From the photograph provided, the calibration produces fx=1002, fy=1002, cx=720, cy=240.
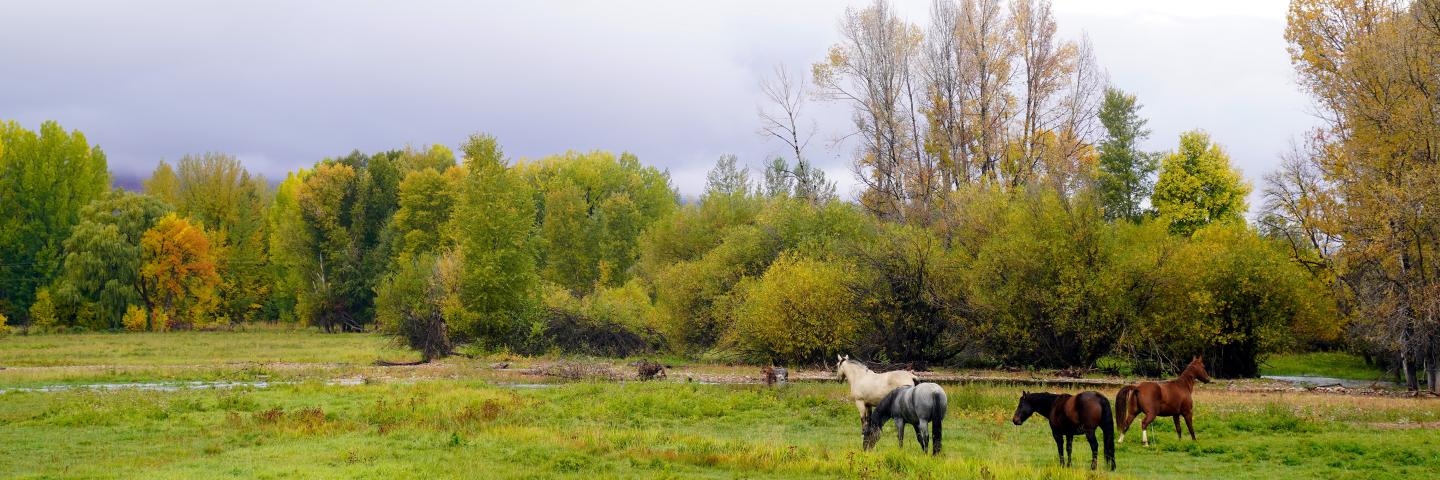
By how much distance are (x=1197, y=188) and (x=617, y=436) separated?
53.0 m

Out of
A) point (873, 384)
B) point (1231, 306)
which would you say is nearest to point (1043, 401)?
point (873, 384)

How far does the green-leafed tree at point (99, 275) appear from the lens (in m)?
80.7

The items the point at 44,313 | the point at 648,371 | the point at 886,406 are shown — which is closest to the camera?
the point at 886,406

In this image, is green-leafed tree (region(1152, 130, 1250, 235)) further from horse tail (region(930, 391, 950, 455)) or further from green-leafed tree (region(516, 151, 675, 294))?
horse tail (region(930, 391, 950, 455))

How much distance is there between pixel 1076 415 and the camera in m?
16.5

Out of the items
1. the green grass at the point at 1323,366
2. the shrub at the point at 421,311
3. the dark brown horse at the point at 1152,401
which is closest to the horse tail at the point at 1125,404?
the dark brown horse at the point at 1152,401

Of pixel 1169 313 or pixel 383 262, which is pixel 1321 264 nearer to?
pixel 1169 313

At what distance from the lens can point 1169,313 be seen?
131 feet

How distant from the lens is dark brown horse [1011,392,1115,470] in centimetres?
1633

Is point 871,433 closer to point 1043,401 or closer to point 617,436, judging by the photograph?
point 1043,401

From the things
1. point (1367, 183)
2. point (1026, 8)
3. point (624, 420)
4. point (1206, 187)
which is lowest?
point (624, 420)

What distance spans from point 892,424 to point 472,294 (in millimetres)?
37826

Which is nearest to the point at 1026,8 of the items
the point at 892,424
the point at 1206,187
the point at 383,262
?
the point at 1206,187

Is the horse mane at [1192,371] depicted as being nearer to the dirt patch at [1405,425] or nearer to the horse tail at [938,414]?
the dirt patch at [1405,425]
